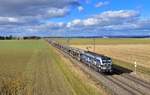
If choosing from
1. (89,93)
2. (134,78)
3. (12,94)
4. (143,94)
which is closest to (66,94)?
(89,93)

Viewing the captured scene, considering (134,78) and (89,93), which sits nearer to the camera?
(89,93)

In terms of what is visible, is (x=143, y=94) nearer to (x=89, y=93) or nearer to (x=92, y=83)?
(x=89, y=93)

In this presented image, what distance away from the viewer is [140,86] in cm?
3444

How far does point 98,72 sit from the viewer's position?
47.8 m

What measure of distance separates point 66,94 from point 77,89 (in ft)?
9.00

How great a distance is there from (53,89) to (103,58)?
13.7m

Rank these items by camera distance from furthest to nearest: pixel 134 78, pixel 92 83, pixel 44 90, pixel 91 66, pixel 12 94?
pixel 91 66
pixel 134 78
pixel 92 83
pixel 44 90
pixel 12 94

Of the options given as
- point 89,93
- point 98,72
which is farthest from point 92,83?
point 98,72

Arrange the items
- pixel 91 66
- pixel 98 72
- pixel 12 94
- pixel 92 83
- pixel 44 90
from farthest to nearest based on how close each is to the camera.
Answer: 1. pixel 91 66
2. pixel 98 72
3. pixel 92 83
4. pixel 44 90
5. pixel 12 94

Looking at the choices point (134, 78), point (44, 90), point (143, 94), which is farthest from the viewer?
point (134, 78)

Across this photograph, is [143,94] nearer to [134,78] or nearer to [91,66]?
[134,78]

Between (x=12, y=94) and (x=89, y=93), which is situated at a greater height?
(x=12, y=94)

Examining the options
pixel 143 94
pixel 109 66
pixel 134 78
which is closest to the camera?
pixel 143 94

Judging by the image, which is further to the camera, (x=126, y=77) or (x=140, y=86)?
(x=126, y=77)
